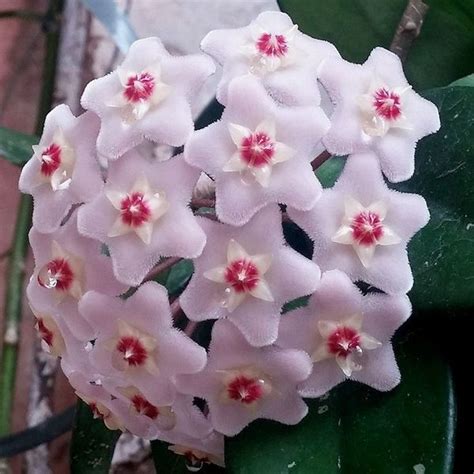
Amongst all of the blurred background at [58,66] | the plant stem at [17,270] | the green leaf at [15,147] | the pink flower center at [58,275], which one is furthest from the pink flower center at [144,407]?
the blurred background at [58,66]

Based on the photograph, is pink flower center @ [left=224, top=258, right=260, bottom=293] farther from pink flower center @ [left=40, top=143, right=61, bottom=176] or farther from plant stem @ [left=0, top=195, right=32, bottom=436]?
plant stem @ [left=0, top=195, right=32, bottom=436]

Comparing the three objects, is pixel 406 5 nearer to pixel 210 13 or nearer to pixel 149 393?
pixel 149 393

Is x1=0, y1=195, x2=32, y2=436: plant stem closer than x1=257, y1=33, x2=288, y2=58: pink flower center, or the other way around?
x1=257, y1=33, x2=288, y2=58: pink flower center

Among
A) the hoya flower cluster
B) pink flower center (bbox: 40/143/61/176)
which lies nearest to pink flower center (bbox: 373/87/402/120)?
the hoya flower cluster

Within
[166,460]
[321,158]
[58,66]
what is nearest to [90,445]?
[166,460]

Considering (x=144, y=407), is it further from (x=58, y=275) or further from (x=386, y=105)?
(x=386, y=105)

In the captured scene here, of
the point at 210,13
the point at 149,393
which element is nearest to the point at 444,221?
the point at 149,393
